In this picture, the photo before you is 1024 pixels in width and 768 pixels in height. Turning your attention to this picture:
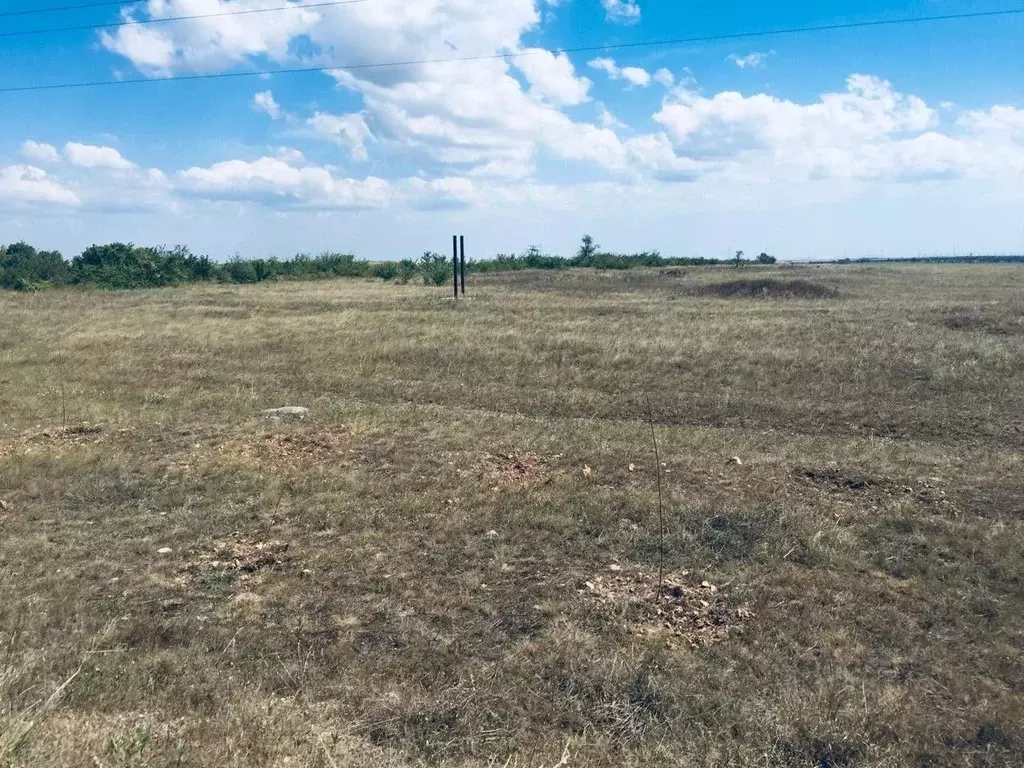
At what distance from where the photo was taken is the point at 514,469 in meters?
9.56

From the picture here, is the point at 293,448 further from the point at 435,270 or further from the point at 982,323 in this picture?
the point at 435,270

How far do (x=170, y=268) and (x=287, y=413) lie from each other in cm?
4719

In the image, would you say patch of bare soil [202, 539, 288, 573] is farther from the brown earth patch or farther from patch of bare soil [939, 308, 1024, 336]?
patch of bare soil [939, 308, 1024, 336]

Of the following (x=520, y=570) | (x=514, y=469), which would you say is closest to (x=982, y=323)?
(x=514, y=469)

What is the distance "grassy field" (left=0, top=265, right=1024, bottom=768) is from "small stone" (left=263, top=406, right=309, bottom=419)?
301 mm

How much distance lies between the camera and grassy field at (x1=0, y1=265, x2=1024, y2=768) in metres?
4.30

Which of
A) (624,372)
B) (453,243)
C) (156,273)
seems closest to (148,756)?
(624,372)

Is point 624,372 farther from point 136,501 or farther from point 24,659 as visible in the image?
point 24,659

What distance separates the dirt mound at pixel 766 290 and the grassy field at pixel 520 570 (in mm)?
17763

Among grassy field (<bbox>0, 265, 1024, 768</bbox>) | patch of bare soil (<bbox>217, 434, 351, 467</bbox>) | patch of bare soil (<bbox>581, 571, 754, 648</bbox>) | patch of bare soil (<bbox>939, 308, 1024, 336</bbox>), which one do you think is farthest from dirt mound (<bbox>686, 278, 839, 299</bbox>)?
patch of bare soil (<bbox>581, 571, 754, 648</bbox>)

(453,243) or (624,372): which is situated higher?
(453,243)

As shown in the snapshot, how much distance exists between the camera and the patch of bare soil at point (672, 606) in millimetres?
5637

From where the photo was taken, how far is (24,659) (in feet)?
15.5

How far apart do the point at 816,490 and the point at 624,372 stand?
25.8 ft
